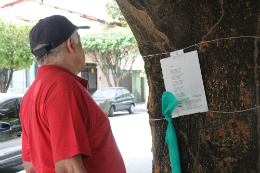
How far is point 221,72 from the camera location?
1.65m

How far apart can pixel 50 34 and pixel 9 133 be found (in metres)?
4.51

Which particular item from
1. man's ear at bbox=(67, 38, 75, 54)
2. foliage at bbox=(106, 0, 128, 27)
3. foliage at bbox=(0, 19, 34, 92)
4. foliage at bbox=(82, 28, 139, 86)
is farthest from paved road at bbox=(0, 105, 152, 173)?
foliage at bbox=(82, 28, 139, 86)

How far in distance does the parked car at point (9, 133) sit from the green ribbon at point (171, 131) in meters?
4.56

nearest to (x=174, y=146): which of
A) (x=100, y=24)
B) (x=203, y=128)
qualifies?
(x=203, y=128)

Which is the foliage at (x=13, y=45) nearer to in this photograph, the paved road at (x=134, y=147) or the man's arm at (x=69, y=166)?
the paved road at (x=134, y=147)

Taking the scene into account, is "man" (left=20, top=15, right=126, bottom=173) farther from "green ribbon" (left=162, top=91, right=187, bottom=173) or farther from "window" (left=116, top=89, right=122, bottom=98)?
"window" (left=116, top=89, right=122, bottom=98)

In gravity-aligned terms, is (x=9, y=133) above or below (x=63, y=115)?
below

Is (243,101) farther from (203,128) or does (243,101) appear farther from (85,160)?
(85,160)

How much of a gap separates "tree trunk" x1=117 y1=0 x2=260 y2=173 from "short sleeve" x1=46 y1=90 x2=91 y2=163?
26.2 inches

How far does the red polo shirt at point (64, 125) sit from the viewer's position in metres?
1.41

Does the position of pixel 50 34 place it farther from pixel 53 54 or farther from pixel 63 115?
pixel 63 115

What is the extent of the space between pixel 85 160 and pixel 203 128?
0.69m

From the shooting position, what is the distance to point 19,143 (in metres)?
5.82

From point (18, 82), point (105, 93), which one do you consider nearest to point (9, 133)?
point (105, 93)
